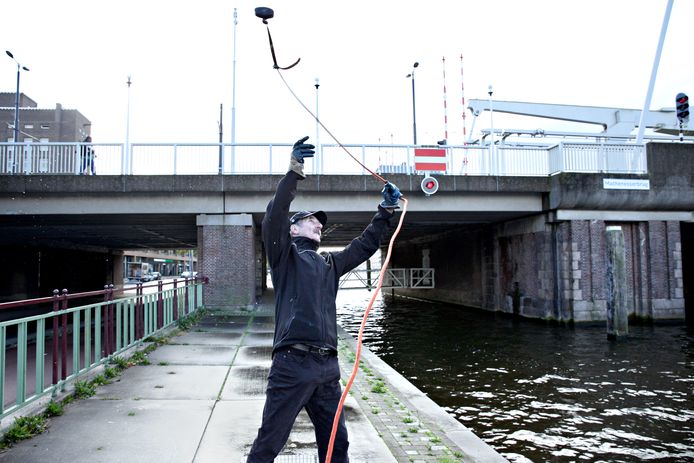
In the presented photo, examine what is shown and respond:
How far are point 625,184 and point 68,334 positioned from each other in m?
18.7

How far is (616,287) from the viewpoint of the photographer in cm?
1562

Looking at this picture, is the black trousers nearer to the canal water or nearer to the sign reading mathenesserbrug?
the canal water

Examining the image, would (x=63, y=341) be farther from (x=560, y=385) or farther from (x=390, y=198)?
(x=560, y=385)

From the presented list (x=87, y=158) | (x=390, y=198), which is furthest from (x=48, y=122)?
(x=390, y=198)

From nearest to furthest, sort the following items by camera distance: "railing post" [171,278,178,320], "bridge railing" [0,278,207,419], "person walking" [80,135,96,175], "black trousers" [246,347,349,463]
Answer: "black trousers" [246,347,349,463] → "bridge railing" [0,278,207,419] → "railing post" [171,278,178,320] → "person walking" [80,135,96,175]

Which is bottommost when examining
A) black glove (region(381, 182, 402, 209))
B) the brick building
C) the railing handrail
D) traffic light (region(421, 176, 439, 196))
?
the railing handrail

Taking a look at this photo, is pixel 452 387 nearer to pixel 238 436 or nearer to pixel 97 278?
pixel 238 436

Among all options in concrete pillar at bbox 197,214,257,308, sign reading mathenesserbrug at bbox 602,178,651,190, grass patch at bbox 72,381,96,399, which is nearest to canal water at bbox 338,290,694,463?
concrete pillar at bbox 197,214,257,308

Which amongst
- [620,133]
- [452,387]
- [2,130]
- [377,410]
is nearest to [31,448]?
[377,410]

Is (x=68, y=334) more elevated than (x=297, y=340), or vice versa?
(x=297, y=340)

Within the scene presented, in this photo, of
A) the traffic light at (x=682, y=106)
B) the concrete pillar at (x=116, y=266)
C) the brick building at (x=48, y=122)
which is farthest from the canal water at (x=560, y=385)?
the brick building at (x=48, y=122)

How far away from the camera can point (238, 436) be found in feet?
15.4

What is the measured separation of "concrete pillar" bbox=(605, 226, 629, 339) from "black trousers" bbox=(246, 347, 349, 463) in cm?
1450

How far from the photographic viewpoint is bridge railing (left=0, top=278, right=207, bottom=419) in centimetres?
484
